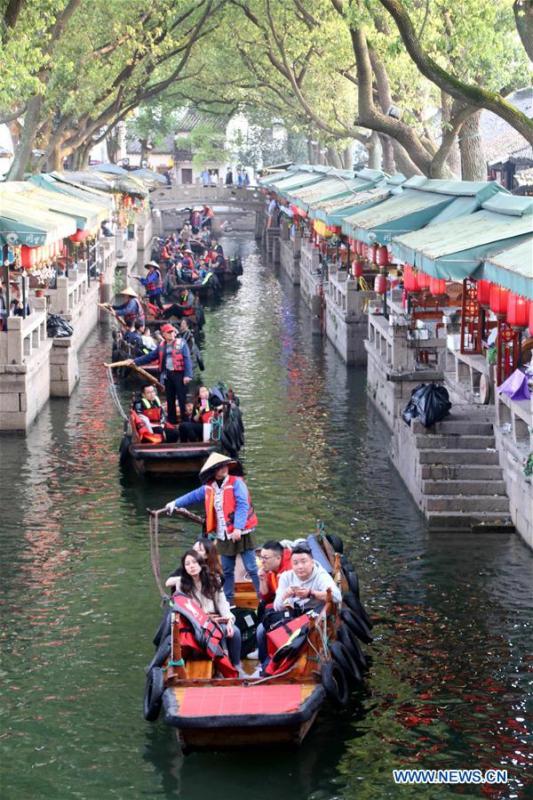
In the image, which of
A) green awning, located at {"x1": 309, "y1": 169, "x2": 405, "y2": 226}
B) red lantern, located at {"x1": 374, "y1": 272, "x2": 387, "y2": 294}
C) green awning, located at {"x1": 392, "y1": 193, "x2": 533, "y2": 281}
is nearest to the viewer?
green awning, located at {"x1": 392, "y1": 193, "x2": 533, "y2": 281}

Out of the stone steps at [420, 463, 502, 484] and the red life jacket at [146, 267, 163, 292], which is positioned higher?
the red life jacket at [146, 267, 163, 292]

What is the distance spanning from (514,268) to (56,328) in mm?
13378

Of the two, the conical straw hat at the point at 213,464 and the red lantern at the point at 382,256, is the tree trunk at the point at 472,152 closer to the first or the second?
the red lantern at the point at 382,256

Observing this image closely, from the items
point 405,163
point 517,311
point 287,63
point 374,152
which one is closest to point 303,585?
point 517,311

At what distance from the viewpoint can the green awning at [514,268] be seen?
14.1m

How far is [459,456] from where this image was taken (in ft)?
57.3

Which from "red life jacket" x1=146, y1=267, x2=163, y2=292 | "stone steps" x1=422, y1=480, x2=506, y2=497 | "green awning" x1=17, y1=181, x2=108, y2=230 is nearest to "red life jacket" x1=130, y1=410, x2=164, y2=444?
"stone steps" x1=422, y1=480, x2=506, y2=497

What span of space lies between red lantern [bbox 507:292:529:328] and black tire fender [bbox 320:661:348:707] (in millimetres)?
5717

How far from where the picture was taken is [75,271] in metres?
32.1

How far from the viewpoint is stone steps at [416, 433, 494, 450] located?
17.6 m

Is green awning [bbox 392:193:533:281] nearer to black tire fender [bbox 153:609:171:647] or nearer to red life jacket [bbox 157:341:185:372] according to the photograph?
red life jacket [bbox 157:341:185:372]

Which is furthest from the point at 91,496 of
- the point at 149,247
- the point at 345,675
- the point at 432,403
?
the point at 149,247

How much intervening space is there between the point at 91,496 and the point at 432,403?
4765 millimetres

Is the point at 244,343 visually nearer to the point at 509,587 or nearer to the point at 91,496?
the point at 91,496
